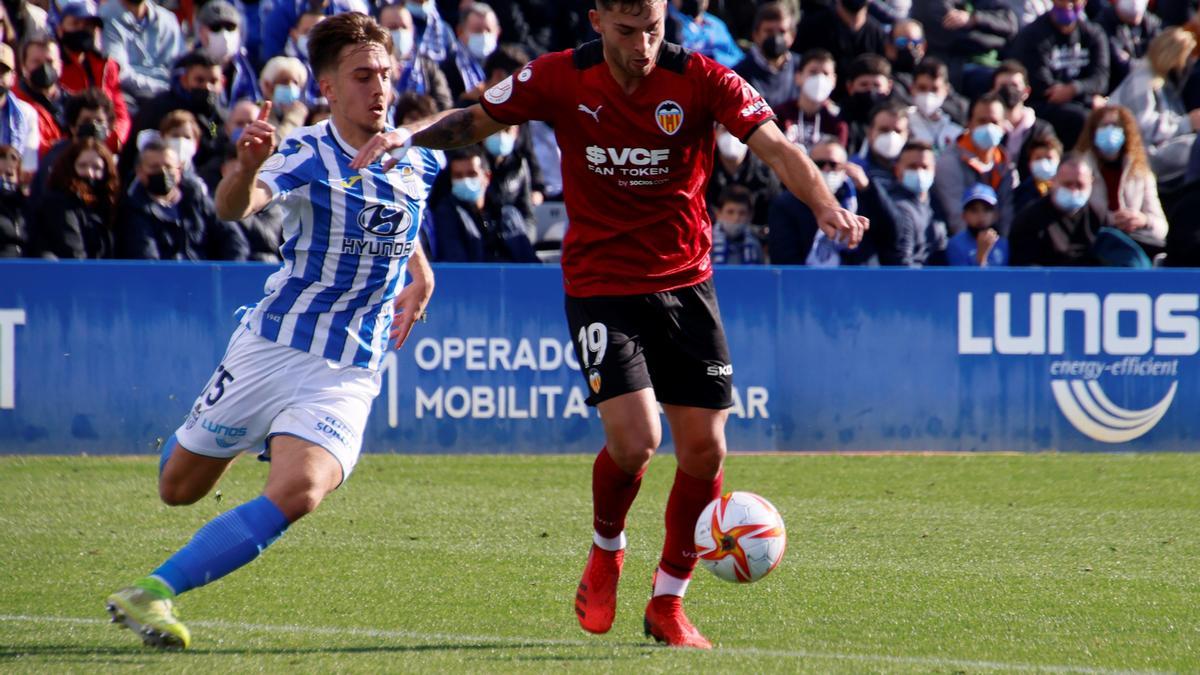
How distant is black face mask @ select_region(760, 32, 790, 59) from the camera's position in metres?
14.3

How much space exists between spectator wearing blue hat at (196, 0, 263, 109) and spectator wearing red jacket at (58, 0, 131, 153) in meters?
0.80

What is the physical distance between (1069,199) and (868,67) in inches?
92.2

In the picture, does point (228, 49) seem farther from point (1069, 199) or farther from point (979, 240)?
point (1069, 199)

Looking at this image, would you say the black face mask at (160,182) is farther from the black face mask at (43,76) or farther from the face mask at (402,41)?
the face mask at (402,41)

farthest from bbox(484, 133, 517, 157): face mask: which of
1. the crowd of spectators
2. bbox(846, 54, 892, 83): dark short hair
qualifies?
bbox(846, 54, 892, 83): dark short hair

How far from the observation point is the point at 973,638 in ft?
18.2

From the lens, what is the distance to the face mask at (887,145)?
1354 centimetres

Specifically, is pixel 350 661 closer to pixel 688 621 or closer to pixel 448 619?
pixel 448 619

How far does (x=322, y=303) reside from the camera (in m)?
5.50

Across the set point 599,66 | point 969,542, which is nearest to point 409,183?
point 599,66

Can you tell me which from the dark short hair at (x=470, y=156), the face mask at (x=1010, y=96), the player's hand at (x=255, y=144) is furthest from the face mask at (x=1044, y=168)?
the player's hand at (x=255, y=144)

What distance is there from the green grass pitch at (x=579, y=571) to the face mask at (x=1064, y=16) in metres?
6.31

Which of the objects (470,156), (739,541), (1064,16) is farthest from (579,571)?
(1064,16)

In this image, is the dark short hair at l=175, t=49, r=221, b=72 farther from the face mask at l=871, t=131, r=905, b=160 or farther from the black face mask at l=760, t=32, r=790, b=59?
the face mask at l=871, t=131, r=905, b=160
